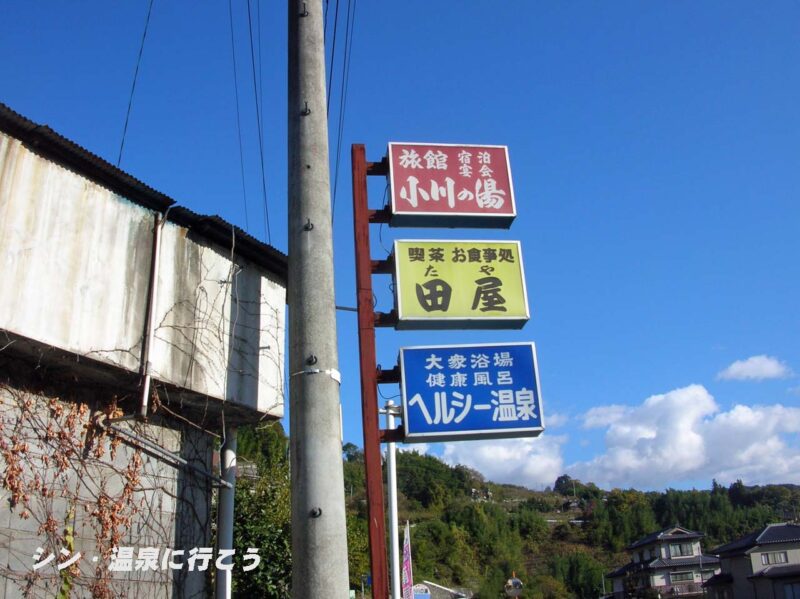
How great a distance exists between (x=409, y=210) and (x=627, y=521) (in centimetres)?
10624

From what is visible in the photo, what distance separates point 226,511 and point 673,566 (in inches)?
2493

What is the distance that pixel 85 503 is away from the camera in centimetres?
691

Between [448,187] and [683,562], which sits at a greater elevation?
[448,187]

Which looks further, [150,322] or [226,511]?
[226,511]

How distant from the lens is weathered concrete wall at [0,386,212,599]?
6371 millimetres

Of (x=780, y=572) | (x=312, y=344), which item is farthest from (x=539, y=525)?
(x=312, y=344)

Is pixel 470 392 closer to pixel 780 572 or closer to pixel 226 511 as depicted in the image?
pixel 226 511

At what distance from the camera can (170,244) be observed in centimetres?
791

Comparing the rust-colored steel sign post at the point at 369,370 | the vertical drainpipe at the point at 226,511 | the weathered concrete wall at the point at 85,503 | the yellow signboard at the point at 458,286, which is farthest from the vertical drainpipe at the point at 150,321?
the yellow signboard at the point at 458,286

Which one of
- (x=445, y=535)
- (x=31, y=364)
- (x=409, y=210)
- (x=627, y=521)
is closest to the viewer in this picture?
(x=31, y=364)

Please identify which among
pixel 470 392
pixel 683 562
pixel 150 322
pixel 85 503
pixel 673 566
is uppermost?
pixel 150 322

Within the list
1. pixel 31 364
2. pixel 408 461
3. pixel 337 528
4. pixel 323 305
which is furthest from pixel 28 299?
pixel 408 461

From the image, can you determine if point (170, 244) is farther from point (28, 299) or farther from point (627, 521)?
point (627, 521)

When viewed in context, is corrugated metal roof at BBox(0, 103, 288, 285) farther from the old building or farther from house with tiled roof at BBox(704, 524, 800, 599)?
house with tiled roof at BBox(704, 524, 800, 599)
